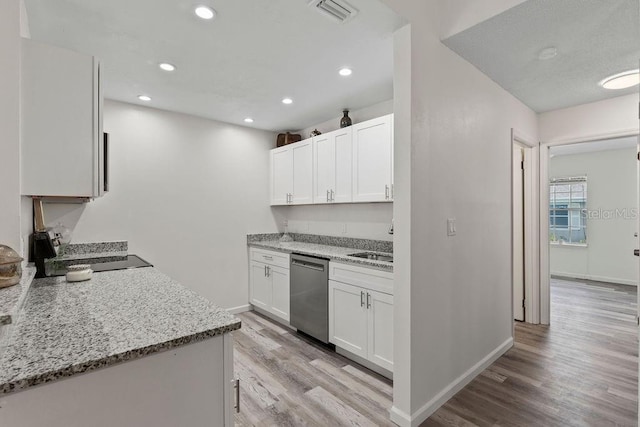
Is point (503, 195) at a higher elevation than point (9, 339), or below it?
higher

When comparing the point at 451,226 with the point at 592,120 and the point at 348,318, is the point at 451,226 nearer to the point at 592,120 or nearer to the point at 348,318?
the point at 348,318

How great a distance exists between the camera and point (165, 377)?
0.97 m

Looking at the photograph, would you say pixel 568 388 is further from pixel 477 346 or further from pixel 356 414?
pixel 356 414

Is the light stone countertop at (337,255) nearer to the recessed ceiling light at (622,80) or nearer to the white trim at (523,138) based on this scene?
the white trim at (523,138)

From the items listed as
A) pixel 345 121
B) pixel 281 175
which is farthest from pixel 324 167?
pixel 281 175

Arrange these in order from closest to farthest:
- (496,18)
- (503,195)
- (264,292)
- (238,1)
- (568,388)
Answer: (238,1) < (496,18) < (568,388) < (503,195) < (264,292)

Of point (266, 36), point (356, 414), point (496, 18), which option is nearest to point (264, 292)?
point (356, 414)

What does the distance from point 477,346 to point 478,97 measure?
6.64 feet

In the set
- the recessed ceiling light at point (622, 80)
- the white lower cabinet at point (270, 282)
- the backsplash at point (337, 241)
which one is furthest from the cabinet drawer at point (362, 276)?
the recessed ceiling light at point (622, 80)

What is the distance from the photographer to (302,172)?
387 centimetres

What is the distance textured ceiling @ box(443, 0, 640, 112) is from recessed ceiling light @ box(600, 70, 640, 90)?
0.21ft

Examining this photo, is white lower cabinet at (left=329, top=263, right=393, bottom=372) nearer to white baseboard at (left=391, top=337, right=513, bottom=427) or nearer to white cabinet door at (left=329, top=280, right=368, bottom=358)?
white cabinet door at (left=329, top=280, right=368, bottom=358)

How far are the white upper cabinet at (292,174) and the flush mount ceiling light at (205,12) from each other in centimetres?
201

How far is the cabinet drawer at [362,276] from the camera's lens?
2.37m
